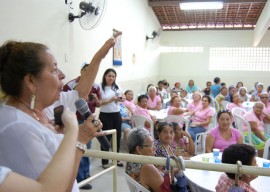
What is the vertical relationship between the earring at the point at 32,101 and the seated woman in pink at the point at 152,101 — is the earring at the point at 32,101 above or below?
above

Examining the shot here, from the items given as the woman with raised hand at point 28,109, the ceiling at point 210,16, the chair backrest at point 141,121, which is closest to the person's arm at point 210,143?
the chair backrest at point 141,121

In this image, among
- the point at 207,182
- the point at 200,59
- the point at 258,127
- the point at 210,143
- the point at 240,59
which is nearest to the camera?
the point at 207,182

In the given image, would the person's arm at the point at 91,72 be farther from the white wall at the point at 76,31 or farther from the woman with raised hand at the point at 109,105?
the woman with raised hand at the point at 109,105

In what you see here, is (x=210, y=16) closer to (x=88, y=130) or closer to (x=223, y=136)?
(x=223, y=136)

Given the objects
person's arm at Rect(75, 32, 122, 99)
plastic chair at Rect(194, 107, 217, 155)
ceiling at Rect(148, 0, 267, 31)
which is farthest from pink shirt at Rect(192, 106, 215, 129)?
ceiling at Rect(148, 0, 267, 31)

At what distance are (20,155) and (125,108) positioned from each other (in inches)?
171

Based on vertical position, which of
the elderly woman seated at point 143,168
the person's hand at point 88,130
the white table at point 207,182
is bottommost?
the white table at point 207,182

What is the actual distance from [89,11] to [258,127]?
2973 millimetres

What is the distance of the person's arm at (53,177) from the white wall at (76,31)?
2170 mm

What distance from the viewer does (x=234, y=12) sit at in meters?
8.97

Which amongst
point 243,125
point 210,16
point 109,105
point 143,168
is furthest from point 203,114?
point 210,16

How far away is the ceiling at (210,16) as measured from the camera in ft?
27.2

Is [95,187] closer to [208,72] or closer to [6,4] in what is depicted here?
[6,4]

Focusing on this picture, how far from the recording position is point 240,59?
1055 cm
